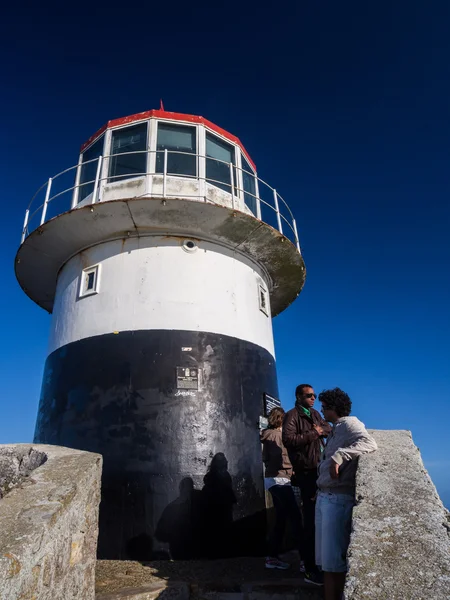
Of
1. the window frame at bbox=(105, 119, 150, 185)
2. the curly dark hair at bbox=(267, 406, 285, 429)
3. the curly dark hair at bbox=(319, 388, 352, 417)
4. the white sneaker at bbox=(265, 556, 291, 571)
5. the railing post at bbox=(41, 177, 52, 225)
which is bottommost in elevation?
the white sneaker at bbox=(265, 556, 291, 571)

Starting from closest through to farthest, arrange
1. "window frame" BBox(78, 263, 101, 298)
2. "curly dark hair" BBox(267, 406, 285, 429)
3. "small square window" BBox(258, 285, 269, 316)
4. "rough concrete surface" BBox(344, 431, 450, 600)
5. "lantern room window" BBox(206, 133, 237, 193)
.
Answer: "rough concrete surface" BBox(344, 431, 450, 600) < "curly dark hair" BBox(267, 406, 285, 429) < "window frame" BBox(78, 263, 101, 298) < "small square window" BBox(258, 285, 269, 316) < "lantern room window" BBox(206, 133, 237, 193)

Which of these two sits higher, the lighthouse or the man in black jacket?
the lighthouse

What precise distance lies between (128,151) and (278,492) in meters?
7.60

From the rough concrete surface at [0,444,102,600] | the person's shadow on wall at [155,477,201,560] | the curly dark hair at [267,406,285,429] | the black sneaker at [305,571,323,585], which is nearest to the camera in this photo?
the rough concrete surface at [0,444,102,600]

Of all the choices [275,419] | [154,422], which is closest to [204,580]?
[275,419]

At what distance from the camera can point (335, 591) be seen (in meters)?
3.69

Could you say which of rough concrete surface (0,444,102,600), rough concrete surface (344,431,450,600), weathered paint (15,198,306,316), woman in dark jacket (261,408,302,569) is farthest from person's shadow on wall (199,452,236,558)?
weathered paint (15,198,306,316)

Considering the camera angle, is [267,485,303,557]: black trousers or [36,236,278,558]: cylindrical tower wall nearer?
[267,485,303,557]: black trousers

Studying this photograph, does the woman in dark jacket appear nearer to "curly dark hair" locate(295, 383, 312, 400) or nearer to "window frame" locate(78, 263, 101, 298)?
"curly dark hair" locate(295, 383, 312, 400)

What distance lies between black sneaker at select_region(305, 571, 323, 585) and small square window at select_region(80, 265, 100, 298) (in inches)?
230

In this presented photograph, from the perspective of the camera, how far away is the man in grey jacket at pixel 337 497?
3.70 meters

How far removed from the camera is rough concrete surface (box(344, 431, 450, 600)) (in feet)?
8.61

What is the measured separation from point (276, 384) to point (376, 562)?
21.2 ft

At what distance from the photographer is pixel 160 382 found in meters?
7.61
